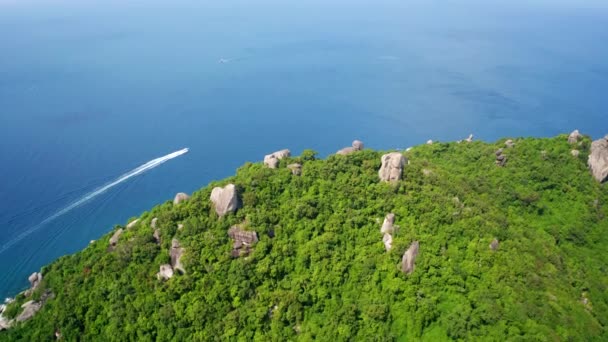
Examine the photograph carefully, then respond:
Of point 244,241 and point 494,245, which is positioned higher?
point 244,241

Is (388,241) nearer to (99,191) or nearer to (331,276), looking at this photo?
(331,276)

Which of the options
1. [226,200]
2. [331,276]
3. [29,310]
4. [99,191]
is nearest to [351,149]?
[226,200]

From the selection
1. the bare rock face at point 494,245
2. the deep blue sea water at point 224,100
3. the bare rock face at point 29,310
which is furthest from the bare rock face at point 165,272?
the bare rock face at point 494,245

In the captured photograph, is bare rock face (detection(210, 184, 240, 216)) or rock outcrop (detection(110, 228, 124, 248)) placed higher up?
bare rock face (detection(210, 184, 240, 216))

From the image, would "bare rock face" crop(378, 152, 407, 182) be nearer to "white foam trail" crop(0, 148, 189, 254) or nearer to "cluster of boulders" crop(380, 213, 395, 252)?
"cluster of boulders" crop(380, 213, 395, 252)

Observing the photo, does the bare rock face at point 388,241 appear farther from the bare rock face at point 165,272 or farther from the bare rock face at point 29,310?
the bare rock face at point 29,310

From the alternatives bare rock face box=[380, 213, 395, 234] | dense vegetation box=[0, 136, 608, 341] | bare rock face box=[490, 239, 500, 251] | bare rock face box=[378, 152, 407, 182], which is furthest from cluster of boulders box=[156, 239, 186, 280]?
bare rock face box=[490, 239, 500, 251]

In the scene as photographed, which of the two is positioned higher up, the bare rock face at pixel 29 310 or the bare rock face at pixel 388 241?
the bare rock face at pixel 388 241
